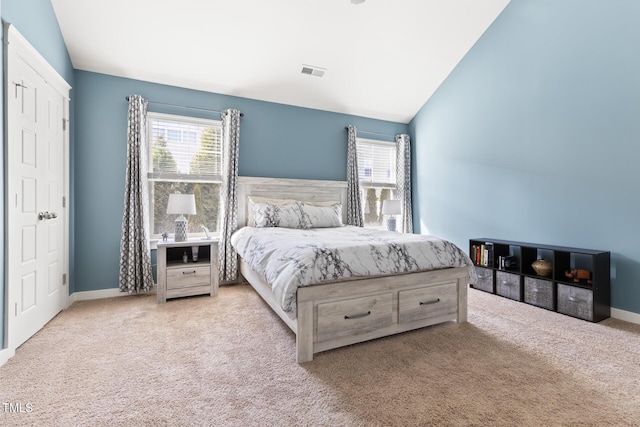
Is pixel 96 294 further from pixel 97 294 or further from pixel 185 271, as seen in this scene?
pixel 185 271

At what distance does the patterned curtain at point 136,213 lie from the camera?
3352mm

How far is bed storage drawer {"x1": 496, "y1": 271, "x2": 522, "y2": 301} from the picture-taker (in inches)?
130

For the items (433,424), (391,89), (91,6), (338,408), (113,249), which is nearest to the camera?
(433,424)

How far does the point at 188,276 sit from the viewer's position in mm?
3330

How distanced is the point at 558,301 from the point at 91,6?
5.29 meters

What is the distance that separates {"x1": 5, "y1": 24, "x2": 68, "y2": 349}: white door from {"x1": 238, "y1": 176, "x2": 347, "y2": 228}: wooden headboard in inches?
72.6

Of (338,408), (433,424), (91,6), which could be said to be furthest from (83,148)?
(433,424)

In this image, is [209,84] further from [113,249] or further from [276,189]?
[113,249]

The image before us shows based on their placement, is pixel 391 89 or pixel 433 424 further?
pixel 391 89

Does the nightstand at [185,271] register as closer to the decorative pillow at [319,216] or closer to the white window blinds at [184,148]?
the white window blinds at [184,148]

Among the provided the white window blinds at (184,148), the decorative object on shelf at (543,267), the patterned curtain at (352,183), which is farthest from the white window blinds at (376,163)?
the decorative object on shelf at (543,267)

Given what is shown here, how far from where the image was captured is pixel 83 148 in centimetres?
328

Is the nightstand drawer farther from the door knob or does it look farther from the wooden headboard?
the door knob

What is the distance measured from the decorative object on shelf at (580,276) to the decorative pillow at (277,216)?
9.35 feet
